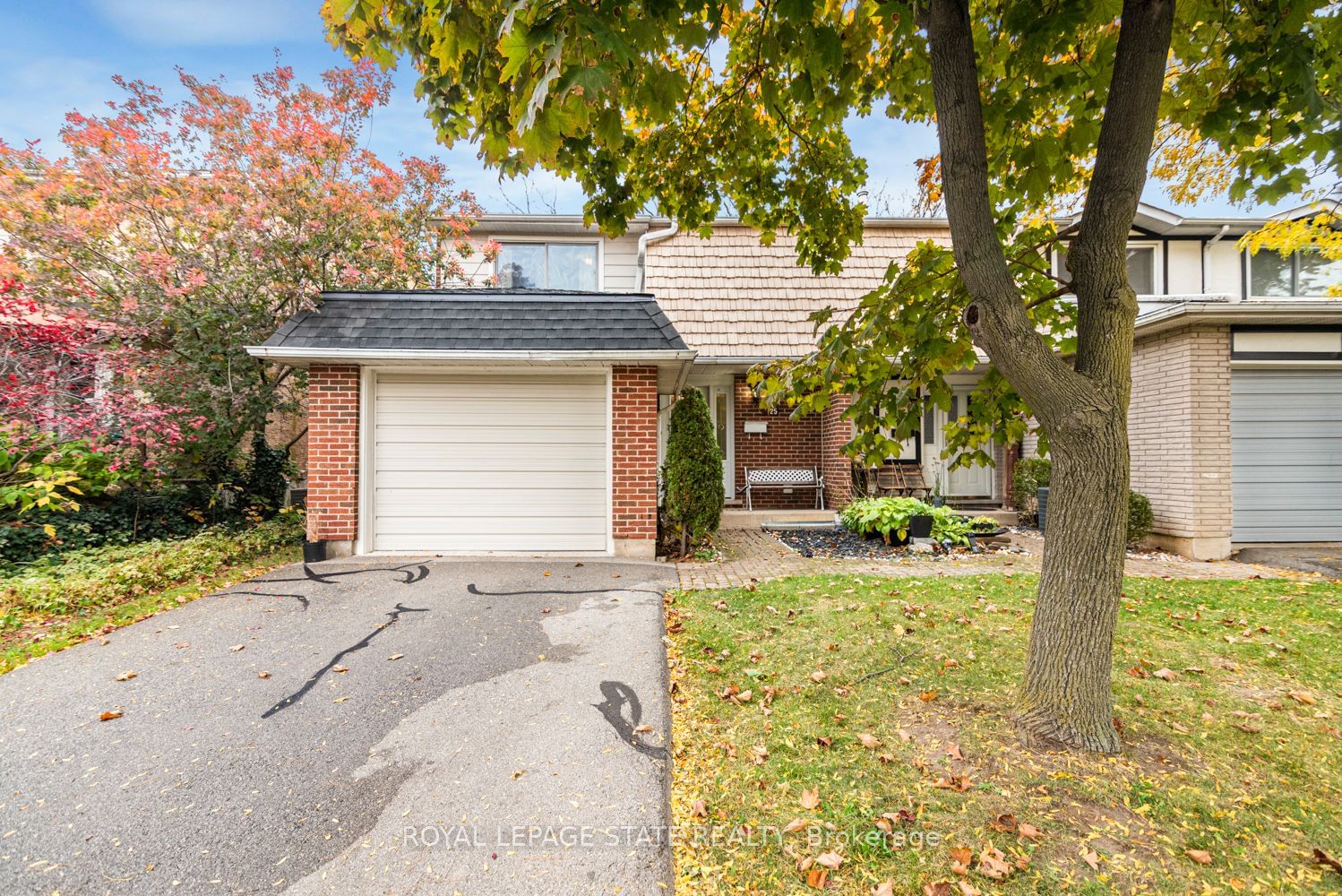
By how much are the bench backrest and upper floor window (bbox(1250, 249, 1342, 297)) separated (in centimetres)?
1035

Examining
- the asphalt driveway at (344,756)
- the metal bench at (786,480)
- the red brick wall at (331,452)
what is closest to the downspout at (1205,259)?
the metal bench at (786,480)

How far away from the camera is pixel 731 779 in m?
2.47

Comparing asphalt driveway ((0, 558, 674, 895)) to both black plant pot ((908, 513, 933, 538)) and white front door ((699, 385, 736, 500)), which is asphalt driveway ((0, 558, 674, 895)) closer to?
black plant pot ((908, 513, 933, 538))

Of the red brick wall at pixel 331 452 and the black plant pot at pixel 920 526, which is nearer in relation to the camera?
the red brick wall at pixel 331 452

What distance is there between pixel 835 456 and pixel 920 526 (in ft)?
8.46

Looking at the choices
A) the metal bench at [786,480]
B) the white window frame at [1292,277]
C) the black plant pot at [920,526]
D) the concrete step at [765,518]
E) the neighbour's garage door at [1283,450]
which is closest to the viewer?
the neighbour's garage door at [1283,450]

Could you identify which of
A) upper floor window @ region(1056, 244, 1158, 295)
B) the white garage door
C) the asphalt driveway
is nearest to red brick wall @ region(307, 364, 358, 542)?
the white garage door

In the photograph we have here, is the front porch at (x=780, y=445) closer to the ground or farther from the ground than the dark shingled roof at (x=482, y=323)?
closer to the ground

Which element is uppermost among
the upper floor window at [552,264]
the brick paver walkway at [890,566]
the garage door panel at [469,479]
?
the upper floor window at [552,264]

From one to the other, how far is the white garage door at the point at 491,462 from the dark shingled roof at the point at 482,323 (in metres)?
0.52

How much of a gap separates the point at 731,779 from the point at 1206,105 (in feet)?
15.5

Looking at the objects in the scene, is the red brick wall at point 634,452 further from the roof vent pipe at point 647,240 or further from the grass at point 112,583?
the roof vent pipe at point 647,240

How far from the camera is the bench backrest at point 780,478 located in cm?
1036

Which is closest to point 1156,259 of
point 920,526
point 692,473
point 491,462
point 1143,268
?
point 1143,268
